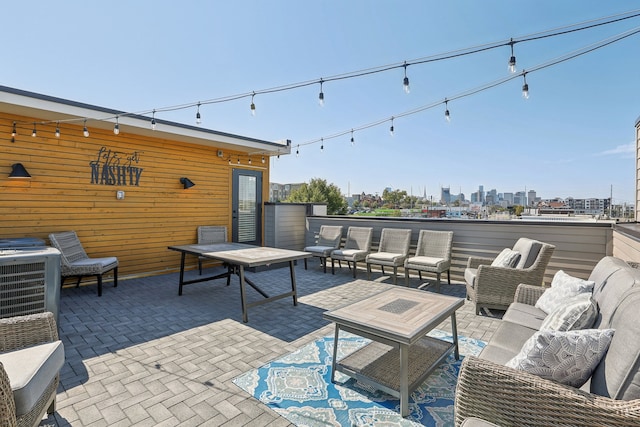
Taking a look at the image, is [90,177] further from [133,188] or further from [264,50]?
[264,50]

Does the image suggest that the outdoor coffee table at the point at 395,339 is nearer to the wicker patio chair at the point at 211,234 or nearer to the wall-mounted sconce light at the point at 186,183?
the wicker patio chair at the point at 211,234

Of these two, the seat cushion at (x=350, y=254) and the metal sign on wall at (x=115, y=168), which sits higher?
the metal sign on wall at (x=115, y=168)

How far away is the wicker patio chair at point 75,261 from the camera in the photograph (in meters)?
4.55

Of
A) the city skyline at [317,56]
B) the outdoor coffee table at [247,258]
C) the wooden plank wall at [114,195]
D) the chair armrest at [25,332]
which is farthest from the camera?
the wooden plank wall at [114,195]

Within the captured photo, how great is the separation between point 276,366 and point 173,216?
15.9 feet

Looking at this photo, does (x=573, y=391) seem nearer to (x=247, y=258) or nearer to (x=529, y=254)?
(x=529, y=254)

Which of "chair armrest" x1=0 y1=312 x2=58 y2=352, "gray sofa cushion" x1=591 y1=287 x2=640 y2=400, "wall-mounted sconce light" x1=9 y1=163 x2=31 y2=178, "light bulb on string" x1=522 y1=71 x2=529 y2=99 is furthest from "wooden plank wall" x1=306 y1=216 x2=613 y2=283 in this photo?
"wall-mounted sconce light" x1=9 y1=163 x2=31 y2=178

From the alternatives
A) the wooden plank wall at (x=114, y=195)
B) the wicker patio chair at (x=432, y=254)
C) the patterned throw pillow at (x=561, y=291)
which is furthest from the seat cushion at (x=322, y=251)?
the patterned throw pillow at (x=561, y=291)

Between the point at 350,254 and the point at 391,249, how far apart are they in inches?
31.6

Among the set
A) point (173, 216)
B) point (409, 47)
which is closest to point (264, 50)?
point (409, 47)

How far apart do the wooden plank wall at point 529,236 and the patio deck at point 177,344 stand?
750mm

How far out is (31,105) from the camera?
4.25 meters

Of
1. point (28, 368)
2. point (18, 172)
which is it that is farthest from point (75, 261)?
point (28, 368)

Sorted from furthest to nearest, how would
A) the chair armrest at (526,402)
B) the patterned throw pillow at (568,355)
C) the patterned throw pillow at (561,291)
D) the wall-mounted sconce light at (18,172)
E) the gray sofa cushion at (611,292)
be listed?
the wall-mounted sconce light at (18,172) → the patterned throw pillow at (561,291) → the gray sofa cushion at (611,292) → the patterned throw pillow at (568,355) → the chair armrest at (526,402)
